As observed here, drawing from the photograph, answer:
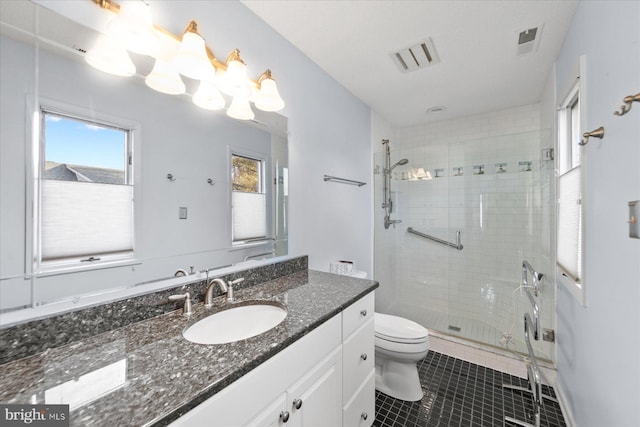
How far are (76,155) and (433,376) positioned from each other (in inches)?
97.1

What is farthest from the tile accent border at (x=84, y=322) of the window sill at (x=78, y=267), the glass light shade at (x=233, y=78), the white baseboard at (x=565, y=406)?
the white baseboard at (x=565, y=406)

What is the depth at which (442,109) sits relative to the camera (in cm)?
296

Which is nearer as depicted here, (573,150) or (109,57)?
(109,57)

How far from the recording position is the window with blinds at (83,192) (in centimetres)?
84

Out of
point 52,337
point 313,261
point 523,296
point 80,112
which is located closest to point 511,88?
point 523,296

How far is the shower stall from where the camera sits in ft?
8.12

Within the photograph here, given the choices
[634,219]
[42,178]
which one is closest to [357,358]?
[634,219]

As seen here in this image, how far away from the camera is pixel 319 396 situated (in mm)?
1021

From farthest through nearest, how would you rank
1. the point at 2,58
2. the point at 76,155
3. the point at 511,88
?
the point at 511,88 → the point at 76,155 → the point at 2,58

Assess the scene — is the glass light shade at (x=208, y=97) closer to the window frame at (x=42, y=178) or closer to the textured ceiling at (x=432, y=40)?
the window frame at (x=42, y=178)

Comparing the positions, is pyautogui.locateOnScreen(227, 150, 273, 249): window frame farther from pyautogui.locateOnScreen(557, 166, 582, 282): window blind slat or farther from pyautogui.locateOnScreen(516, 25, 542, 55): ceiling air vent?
pyautogui.locateOnScreen(516, 25, 542, 55): ceiling air vent

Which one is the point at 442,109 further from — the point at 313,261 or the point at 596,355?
the point at 596,355

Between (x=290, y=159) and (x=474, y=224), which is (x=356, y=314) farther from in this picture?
(x=474, y=224)

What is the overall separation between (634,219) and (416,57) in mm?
1677
